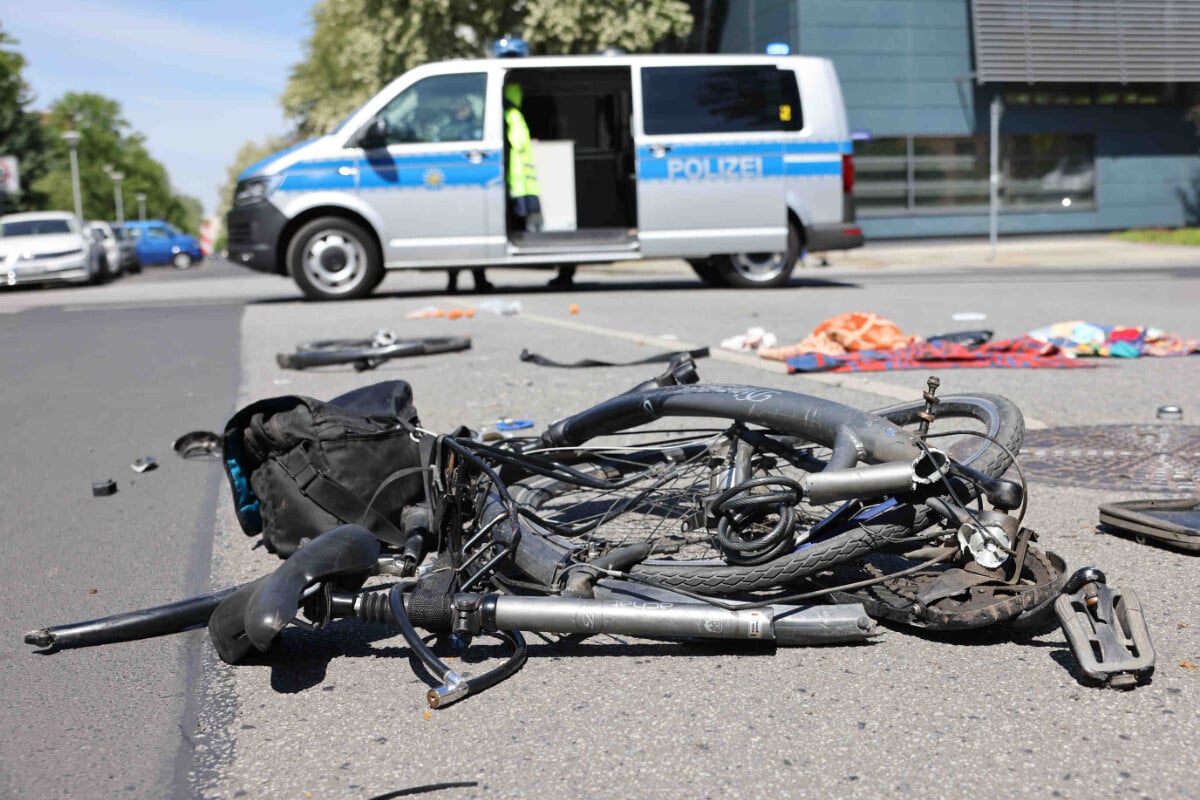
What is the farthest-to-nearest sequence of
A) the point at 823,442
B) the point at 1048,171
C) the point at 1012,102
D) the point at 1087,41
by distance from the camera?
1. the point at 1048,171
2. the point at 1012,102
3. the point at 1087,41
4. the point at 823,442

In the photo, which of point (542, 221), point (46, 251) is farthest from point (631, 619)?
point (46, 251)

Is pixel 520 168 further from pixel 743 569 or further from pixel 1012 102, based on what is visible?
pixel 1012 102

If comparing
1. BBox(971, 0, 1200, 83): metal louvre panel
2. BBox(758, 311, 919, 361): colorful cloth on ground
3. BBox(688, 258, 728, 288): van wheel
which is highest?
BBox(971, 0, 1200, 83): metal louvre panel

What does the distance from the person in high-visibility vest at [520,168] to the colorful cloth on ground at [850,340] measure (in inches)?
251

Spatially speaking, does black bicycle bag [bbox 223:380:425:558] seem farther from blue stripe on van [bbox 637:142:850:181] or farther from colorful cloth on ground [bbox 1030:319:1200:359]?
blue stripe on van [bbox 637:142:850:181]

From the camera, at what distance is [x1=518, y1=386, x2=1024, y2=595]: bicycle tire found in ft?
9.63

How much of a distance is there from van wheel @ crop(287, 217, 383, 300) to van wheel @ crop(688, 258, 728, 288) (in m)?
3.97

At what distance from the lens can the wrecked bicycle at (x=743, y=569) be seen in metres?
2.78

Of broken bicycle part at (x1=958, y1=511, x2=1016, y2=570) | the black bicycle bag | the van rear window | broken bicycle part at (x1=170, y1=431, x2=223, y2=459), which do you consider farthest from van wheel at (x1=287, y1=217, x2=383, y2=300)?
broken bicycle part at (x1=958, y1=511, x2=1016, y2=570)

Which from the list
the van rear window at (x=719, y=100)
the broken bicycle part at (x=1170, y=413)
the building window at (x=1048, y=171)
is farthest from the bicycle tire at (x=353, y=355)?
the building window at (x=1048, y=171)

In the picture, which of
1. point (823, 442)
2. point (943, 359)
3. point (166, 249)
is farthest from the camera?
point (166, 249)

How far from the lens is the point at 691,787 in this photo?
224 centimetres

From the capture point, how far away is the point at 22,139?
61031mm

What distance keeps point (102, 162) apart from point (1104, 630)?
102 m
